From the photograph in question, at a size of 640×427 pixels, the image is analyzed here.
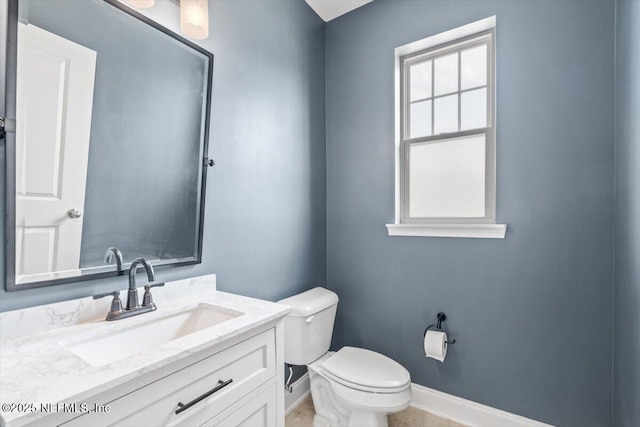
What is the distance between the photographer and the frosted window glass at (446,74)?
1928mm

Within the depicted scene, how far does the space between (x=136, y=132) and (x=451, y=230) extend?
1660 mm

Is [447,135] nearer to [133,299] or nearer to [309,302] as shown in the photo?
[309,302]

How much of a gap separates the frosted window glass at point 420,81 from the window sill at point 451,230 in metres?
0.88

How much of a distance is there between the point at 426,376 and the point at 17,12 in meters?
2.45

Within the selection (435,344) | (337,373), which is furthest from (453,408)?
(337,373)

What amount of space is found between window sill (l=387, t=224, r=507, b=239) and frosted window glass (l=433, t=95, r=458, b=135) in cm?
62

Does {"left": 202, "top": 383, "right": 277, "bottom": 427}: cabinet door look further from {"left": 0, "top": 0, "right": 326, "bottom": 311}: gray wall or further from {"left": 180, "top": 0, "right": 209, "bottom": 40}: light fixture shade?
{"left": 180, "top": 0, "right": 209, "bottom": 40}: light fixture shade

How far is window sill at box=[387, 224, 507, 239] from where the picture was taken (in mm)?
1667

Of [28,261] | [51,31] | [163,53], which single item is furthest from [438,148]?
[28,261]

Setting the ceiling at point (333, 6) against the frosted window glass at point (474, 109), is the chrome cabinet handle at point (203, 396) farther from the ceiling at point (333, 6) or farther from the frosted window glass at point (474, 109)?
the ceiling at point (333, 6)

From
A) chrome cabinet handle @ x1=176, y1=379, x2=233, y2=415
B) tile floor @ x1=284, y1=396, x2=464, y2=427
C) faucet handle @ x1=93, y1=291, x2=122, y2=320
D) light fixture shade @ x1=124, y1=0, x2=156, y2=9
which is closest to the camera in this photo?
chrome cabinet handle @ x1=176, y1=379, x2=233, y2=415

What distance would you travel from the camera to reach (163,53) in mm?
1272

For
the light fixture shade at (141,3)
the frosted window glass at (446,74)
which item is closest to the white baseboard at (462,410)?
the frosted window glass at (446,74)

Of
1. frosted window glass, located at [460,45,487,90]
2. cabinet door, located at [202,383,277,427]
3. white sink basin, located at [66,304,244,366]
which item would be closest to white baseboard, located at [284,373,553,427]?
cabinet door, located at [202,383,277,427]
